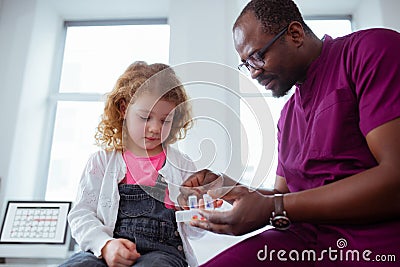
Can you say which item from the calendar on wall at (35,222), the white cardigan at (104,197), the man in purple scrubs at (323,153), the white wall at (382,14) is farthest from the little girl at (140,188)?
the white wall at (382,14)

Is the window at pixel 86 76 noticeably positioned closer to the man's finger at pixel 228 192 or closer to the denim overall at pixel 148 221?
the denim overall at pixel 148 221

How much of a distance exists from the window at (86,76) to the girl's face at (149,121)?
0.84m

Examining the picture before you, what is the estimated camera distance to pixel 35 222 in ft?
4.67

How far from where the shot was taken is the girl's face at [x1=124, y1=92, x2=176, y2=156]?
746 millimetres

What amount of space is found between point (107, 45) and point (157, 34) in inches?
10.3

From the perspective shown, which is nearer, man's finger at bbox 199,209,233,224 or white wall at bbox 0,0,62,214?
man's finger at bbox 199,209,233,224

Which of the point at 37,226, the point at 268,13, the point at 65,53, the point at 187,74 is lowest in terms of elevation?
the point at 37,226

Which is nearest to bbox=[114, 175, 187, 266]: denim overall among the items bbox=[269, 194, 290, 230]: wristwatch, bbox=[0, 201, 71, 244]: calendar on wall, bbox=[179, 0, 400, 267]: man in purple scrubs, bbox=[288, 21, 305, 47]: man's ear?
bbox=[179, 0, 400, 267]: man in purple scrubs

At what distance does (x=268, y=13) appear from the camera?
0.78 meters

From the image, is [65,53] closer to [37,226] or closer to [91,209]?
[37,226]

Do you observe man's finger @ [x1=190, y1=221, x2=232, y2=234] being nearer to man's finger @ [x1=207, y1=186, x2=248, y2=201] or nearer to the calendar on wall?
man's finger @ [x1=207, y1=186, x2=248, y2=201]

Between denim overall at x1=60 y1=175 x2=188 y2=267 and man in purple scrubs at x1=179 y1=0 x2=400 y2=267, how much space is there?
112 mm

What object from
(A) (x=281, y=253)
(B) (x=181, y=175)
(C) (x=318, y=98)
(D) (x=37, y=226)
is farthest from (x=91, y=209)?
(D) (x=37, y=226)

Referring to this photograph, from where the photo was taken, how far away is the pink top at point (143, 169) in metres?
0.81
